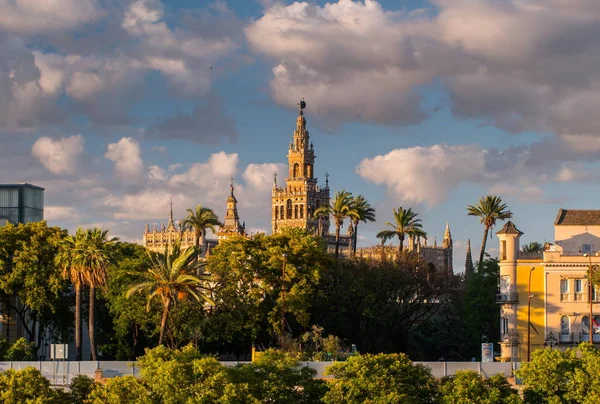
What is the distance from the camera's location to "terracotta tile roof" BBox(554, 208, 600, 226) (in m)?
116

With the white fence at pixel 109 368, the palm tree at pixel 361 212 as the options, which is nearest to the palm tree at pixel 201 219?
the palm tree at pixel 361 212

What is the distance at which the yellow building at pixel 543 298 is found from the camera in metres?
106

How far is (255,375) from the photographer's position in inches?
2832

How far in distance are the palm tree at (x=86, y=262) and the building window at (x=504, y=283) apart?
30430 millimetres

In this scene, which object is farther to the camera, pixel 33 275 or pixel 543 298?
pixel 543 298

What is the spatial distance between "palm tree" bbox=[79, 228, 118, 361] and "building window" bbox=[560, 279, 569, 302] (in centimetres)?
3439

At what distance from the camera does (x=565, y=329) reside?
106m

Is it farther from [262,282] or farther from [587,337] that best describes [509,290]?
[262,282]

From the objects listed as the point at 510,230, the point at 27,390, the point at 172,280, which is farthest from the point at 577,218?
the point at 27,390

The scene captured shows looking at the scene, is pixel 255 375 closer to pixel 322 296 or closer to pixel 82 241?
pixel 82 241

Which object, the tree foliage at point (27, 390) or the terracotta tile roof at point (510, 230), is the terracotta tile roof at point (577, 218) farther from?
the tree foliage at point (27, 390)

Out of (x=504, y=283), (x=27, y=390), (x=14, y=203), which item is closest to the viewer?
(x=27, y=390)

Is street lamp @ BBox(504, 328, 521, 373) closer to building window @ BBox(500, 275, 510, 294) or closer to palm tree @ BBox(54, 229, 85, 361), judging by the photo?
building window @ BBox(500, 275, 510, 294)

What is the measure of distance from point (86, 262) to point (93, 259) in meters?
0.54
